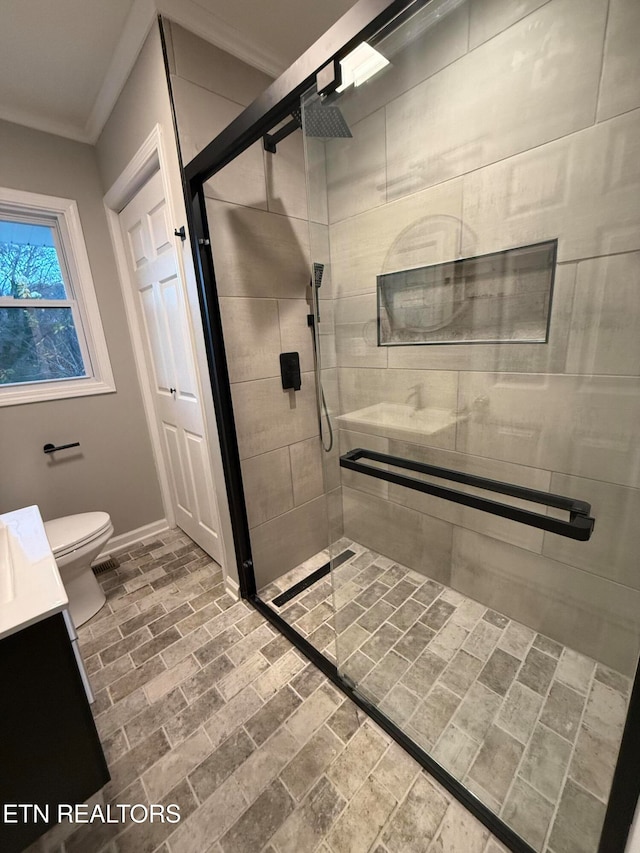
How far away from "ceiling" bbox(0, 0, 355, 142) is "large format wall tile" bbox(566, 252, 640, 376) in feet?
4.76

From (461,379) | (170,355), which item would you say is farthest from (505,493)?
(170,355)

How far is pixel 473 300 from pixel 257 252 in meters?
1.00

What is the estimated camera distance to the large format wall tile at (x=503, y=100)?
38.5 inches

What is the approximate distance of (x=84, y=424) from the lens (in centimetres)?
206

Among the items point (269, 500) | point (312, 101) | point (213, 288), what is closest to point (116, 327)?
point (213, 288)

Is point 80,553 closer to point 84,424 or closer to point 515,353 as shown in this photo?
point 84,424

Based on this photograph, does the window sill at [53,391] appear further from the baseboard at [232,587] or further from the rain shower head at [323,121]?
the rain shower head at [323,121]

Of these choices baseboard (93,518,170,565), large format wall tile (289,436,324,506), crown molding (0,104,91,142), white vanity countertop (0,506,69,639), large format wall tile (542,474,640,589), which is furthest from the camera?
baseboard (93,518,170,565)

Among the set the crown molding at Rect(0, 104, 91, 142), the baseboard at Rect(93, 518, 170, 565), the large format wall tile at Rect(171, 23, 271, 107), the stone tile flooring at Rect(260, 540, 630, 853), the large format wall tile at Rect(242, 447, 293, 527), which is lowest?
the stone tile flooring at Rect(260, 540, 630, 853)

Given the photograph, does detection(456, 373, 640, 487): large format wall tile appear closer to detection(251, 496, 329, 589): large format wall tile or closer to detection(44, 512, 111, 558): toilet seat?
detection(251, 496, 329, 589): large format wall tile

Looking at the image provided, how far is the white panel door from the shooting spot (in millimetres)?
1663

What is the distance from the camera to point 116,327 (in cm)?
213

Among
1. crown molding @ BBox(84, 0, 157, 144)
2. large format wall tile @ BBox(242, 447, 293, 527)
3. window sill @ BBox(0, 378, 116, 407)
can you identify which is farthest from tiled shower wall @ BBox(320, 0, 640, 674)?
window sill @ BBox(0, 378, 116, 407)

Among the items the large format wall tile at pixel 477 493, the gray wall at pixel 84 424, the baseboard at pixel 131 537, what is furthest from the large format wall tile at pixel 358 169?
the baseboard at pixel 131 537
